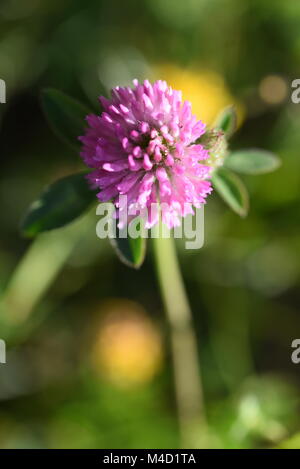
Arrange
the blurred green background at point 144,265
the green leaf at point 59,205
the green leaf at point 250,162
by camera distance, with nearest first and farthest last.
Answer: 1. the green leaf at point 59,205
2. the green leaf at point 250,162
3. the blurred green background at point 144,265

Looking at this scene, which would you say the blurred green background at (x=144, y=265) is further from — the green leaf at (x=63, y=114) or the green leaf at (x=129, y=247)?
the green leaf at (x=129, y=247)

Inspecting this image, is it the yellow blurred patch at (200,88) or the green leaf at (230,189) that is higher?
the yellow blurred patch at (200,88)

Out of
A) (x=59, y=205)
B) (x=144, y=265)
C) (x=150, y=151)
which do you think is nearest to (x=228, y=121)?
(x=150, y=151)

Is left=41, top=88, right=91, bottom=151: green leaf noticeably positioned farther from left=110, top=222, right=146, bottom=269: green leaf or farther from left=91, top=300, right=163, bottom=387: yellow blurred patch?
left=91, top=300, right=163, bottom=387: yellow blurred patch

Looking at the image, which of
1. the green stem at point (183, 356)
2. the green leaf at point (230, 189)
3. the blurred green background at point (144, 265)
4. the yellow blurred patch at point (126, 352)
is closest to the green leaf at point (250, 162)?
the green leaf at point (230, 189)

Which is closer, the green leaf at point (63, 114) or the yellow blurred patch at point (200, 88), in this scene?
the green leaf at point (63, 114)

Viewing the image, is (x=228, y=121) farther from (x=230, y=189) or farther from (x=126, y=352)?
(x=126, y=352)

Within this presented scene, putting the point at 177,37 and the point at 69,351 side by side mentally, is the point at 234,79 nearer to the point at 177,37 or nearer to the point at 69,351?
the point at 177,37
